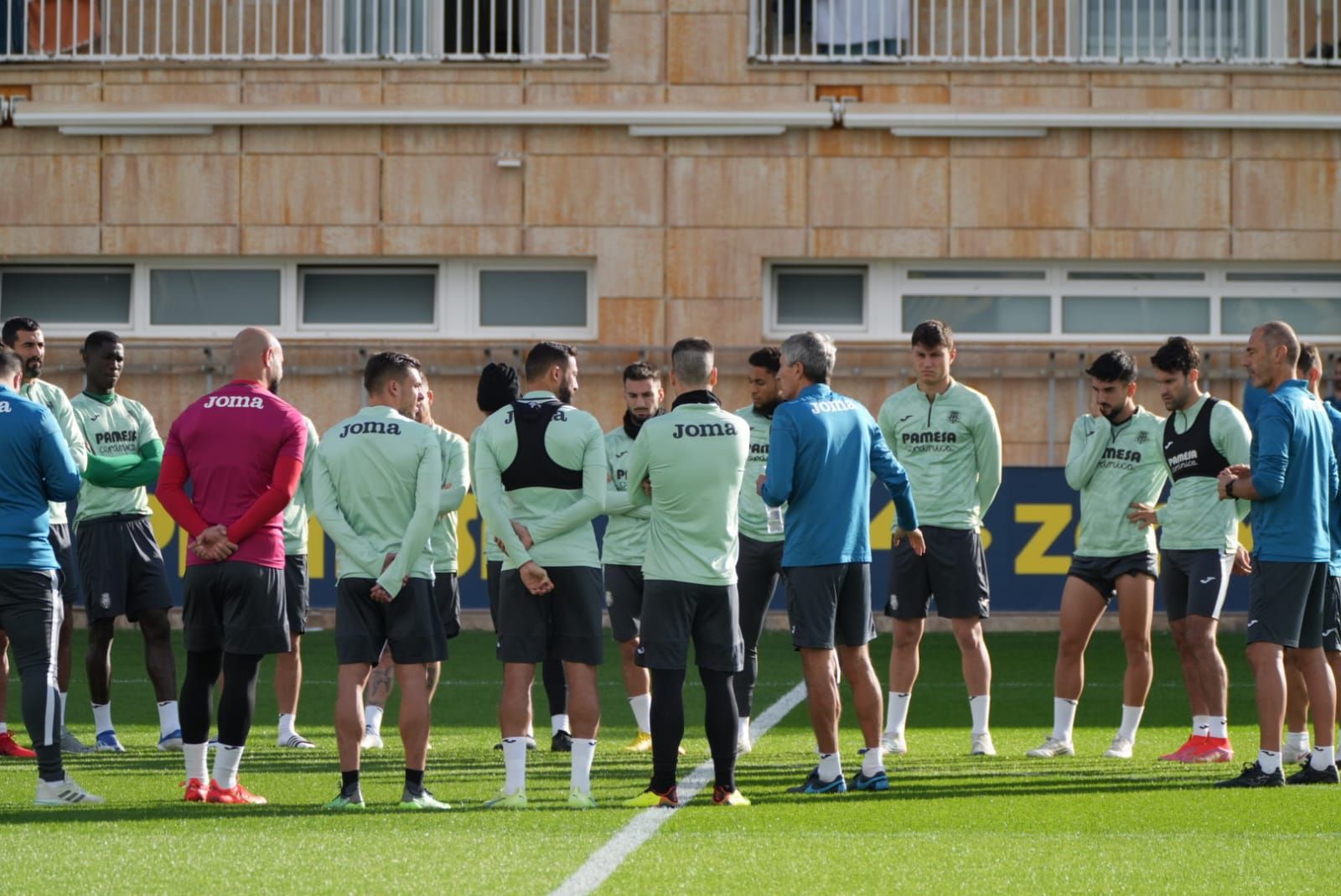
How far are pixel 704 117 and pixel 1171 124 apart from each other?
4.90 meters

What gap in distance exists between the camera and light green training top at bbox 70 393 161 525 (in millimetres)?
10422

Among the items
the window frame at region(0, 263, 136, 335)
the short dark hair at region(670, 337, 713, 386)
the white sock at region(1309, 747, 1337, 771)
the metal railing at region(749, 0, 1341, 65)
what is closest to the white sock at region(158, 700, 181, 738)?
the short dark hair at region(670, 337, 713, 386)

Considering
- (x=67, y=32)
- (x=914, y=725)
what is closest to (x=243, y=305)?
(x=67, y=32)

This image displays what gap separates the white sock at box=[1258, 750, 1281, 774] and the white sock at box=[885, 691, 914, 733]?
2168 millimetres

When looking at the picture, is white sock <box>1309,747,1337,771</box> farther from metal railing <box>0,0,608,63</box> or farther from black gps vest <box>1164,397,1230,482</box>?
metal railing <box>0,0,608,63</box>

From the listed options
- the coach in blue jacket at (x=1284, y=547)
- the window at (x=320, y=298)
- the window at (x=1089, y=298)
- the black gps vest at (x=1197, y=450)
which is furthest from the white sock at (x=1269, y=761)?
the window at (x=320, y=298)

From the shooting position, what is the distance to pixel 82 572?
1051 centimetres

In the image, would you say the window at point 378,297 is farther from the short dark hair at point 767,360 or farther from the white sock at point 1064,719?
the white sock at point 1064,719

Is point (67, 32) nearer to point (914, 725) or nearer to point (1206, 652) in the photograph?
point (914, 725)

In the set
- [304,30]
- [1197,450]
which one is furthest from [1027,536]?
[304,30]

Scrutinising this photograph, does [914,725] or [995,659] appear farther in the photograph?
[995,659]

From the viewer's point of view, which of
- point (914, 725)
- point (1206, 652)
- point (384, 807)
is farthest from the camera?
point (914, 725)

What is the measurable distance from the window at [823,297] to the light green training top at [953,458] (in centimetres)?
971

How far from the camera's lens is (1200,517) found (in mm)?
9844
